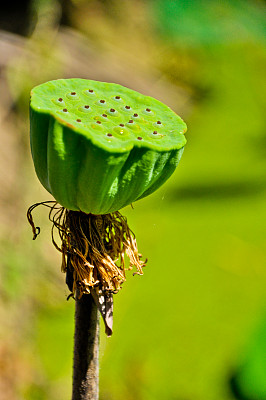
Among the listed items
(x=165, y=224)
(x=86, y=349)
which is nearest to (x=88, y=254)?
(x=86, y=349)

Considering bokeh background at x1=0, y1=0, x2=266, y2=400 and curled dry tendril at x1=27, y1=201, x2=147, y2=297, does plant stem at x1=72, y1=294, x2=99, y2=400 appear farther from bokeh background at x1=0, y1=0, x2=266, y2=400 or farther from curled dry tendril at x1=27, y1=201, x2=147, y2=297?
bokeh background at x1=0, y1=0, x2=266, y2=400

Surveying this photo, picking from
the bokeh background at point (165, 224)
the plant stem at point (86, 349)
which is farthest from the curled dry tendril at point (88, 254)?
the bokeh background at point (165, 224)

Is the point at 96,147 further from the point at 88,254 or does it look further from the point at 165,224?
the point at 165,224

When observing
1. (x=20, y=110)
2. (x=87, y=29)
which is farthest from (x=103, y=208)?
(x=87, y=29)

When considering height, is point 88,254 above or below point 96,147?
below

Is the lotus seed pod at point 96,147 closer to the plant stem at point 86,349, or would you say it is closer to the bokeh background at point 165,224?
the plant stem at point 86,349

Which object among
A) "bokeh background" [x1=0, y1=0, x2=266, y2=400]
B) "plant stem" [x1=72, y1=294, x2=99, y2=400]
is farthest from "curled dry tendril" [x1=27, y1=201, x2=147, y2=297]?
"bokeh background" [x1=0, y1=0, x2=266, y2=400]
